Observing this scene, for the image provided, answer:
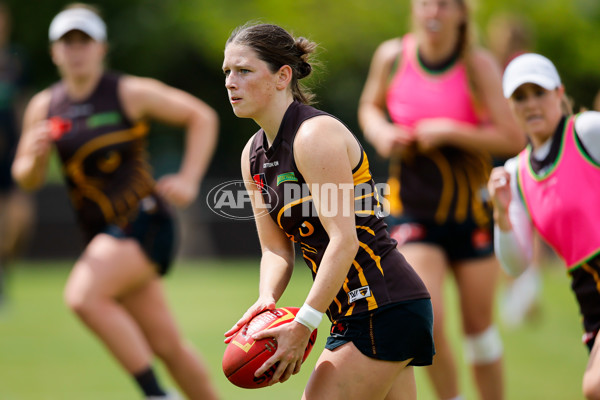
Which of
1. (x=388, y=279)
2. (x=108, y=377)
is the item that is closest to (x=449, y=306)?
(x=108, y=377)

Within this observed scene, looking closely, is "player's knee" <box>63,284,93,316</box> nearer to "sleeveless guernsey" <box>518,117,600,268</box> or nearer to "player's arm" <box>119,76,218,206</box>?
"player's arm" <box>119,76,218,206</box>

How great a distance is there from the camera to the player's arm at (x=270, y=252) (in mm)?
3785

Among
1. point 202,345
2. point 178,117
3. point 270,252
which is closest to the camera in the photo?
point 270,252

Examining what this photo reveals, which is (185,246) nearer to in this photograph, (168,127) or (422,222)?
(168,127)

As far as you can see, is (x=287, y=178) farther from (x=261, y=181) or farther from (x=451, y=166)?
(x=451, y=166)

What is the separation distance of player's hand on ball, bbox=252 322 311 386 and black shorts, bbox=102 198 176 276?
234 centimetres

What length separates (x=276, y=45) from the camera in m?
3.58

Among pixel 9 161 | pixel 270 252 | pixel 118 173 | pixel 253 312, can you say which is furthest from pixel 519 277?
pixel 9 161

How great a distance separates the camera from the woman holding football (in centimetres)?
340

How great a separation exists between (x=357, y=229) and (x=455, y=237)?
202 centimetres

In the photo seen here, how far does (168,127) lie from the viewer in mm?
22281

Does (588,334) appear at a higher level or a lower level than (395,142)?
lower

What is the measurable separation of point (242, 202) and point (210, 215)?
43.9 ft

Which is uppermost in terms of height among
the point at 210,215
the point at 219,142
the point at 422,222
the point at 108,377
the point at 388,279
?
the point at 219,142
